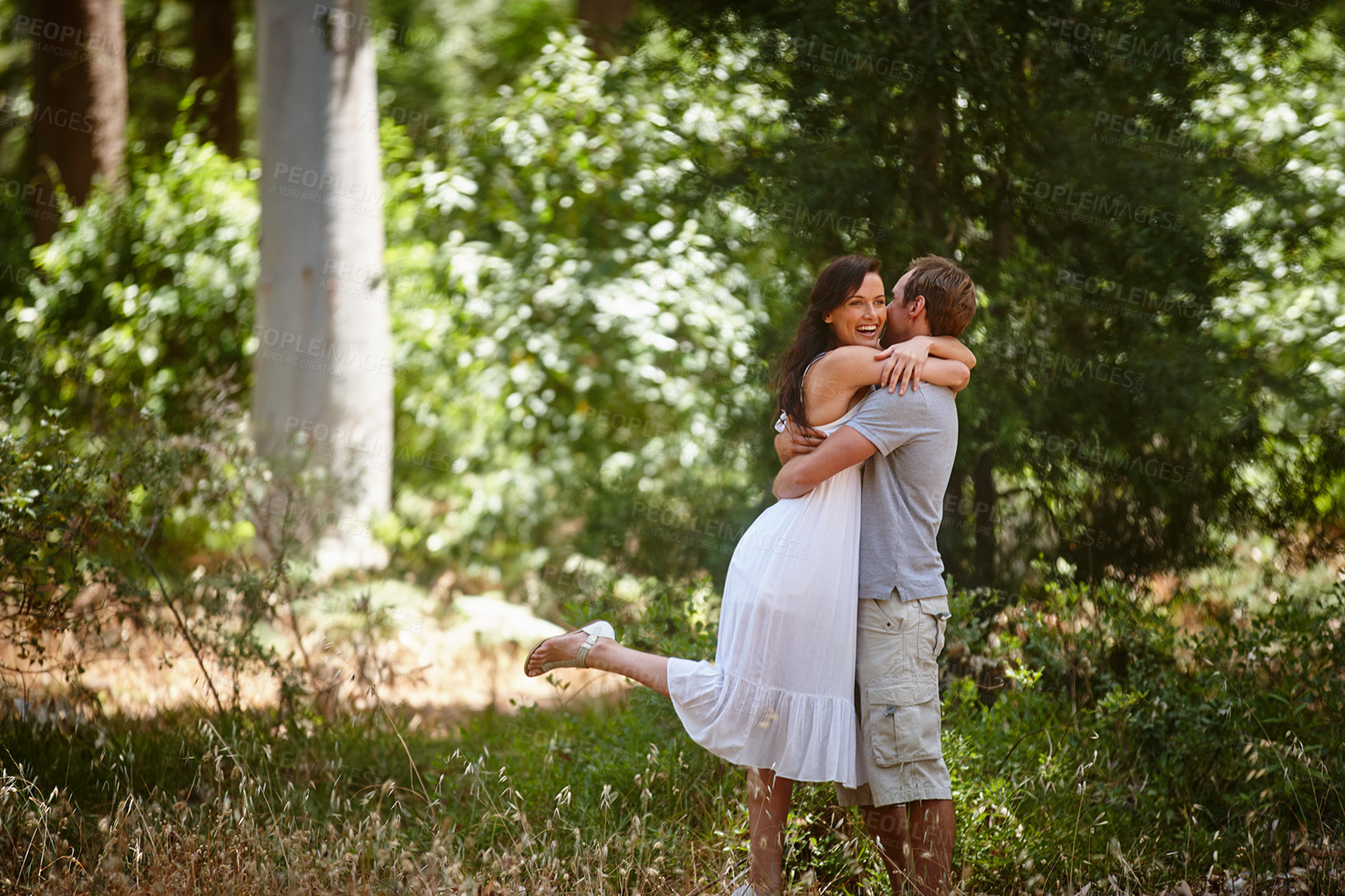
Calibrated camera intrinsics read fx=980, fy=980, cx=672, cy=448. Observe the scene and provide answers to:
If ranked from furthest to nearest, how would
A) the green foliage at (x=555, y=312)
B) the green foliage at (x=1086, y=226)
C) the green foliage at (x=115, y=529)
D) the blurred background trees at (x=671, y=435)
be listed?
the green foliage at (x=555, y=312) → the green foliage at (x=1086, y=226) → the green foliage at (x=115, y=529) → the blurred background trees at (x=671, y=435)

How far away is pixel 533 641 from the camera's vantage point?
6316mm

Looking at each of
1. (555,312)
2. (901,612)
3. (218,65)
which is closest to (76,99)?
(218,65)

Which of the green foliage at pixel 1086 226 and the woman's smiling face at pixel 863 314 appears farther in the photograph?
the green foliage at pixel 1086 226

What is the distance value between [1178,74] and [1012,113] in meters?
0.81

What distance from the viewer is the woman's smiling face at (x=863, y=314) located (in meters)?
2.98

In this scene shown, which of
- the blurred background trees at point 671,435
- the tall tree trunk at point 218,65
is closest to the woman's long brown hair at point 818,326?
the blurred background trees at point 671,435

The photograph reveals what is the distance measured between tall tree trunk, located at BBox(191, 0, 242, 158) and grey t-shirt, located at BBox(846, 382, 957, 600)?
960cm

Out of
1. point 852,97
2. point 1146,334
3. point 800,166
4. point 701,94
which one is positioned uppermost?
point 701,94

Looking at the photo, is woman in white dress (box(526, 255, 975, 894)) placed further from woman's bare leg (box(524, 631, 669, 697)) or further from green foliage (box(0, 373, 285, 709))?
green foliage (box(0, 373, 285, 709))

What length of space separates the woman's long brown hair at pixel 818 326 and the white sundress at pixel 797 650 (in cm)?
19

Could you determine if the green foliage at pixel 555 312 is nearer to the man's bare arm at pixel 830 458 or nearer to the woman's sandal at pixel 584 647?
the woman's sandal at pixel 584 647

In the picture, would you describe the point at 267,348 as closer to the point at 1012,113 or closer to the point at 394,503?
the point at 394,503

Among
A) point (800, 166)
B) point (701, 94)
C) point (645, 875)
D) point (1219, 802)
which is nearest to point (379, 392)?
point (701, 94)

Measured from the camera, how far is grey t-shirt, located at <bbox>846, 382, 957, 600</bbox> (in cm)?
283
